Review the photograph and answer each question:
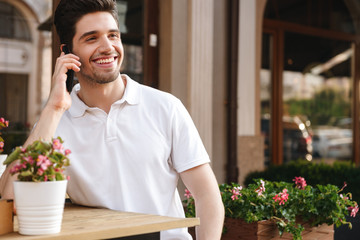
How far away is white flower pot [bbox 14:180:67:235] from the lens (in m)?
1.48

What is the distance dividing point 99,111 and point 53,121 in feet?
0.58

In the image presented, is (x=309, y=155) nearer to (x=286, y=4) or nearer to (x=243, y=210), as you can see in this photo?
(x=286, y=4)

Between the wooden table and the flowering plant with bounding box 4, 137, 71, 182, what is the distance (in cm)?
14

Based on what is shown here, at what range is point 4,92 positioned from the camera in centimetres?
600

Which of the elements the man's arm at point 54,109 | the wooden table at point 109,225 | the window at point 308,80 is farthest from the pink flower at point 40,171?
the window at point 308,80

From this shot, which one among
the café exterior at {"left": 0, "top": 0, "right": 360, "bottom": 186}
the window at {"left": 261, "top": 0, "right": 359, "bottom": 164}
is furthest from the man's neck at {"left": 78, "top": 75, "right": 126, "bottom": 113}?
the window at {"left": 261, "top": 0, "right": 359, "bottom": 164}

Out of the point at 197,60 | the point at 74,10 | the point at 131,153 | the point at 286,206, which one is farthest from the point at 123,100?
the point at 197,60

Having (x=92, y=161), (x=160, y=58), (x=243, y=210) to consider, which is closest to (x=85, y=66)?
(x=92, y=161)

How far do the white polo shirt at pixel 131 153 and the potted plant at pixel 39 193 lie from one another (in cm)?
51

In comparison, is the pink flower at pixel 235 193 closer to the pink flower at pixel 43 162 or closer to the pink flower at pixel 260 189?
the pink flower at pixel 260 189

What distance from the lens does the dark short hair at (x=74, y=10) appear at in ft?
6.91

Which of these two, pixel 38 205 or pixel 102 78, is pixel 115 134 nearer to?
pixel 102 78

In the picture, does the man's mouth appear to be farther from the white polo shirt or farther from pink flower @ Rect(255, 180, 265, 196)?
pink flower @ Rect(255, 180, 265, 196)

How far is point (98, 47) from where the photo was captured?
6.92ft
